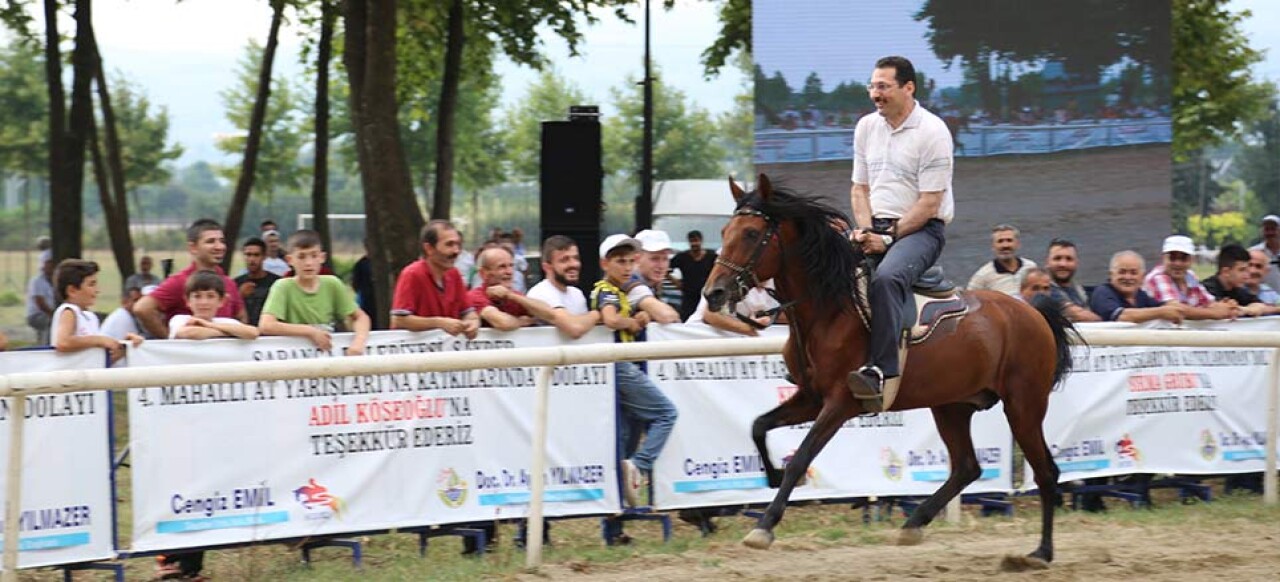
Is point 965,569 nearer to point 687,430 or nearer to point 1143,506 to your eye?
point 687,430

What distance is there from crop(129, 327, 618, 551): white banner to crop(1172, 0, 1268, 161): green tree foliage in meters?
23.7

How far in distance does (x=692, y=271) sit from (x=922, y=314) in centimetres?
1383

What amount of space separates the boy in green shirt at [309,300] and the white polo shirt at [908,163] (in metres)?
2.97

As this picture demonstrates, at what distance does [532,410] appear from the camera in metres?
9.18

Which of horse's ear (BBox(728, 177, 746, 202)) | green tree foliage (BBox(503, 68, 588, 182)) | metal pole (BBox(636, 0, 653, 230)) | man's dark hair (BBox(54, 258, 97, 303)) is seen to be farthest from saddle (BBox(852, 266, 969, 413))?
green tree foliage (BBox(503, 68, 588, 182))

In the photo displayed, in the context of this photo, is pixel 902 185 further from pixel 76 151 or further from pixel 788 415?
pixel 76 151

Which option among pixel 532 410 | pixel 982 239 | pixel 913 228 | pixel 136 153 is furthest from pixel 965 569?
pixel 136 153

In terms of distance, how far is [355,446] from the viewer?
865 cm

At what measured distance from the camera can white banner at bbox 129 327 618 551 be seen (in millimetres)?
8203

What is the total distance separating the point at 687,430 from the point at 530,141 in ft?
180

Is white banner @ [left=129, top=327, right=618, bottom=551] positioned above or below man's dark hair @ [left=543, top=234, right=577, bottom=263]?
below

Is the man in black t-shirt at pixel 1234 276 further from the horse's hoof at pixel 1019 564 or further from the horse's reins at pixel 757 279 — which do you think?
the horse's reins at pixel 757 279

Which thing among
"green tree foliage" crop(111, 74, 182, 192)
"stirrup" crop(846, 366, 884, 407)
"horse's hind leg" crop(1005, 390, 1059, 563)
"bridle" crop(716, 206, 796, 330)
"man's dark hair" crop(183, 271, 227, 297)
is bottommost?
"horse's hind leg" crop(1005, 390, 1059, 563)

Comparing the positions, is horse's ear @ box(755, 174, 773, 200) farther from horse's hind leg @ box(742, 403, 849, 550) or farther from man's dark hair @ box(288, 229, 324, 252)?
man's dark hair @ box(288, 229, 324, 252)
